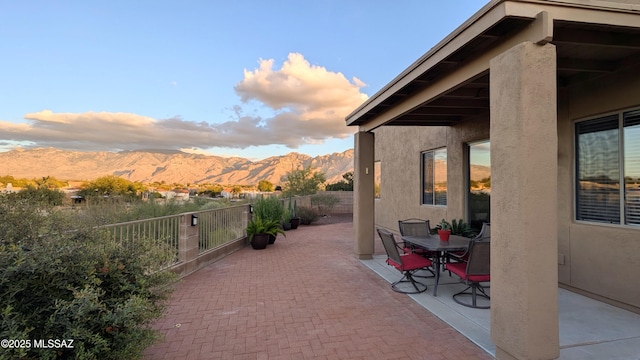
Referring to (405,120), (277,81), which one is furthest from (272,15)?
(277,81)

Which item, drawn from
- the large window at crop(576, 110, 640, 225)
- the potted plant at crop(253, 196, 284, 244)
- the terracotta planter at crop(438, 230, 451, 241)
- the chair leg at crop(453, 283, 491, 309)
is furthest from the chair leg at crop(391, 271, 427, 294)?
the potted plant at crop(253, 196, 284, 244)

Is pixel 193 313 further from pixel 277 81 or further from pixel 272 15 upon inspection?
pixel 277 81

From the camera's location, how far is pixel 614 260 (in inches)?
167

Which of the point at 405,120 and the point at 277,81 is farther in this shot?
the point at 277,81

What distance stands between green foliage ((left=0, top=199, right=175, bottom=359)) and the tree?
16287mm

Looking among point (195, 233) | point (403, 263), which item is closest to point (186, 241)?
point (195, 233)

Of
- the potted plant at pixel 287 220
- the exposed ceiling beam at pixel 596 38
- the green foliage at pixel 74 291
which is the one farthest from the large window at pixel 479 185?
the green foliage at pixel 74 291

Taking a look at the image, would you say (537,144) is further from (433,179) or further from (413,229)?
(433,179)

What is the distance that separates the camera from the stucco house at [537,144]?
2678mm

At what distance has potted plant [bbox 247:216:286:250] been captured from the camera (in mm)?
8680

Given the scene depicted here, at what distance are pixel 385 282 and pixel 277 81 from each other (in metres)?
25.1

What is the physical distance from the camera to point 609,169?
4.50 meters

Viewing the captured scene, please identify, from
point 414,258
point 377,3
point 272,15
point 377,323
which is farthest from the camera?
point 272,15

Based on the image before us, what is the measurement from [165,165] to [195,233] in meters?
77.0
